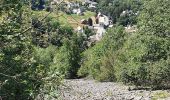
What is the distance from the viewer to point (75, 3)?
8172 millimetres

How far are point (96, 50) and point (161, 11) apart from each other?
217 feet

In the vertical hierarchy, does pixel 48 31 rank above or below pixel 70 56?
above

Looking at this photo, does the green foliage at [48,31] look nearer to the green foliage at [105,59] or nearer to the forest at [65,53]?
the forest at [65,53]

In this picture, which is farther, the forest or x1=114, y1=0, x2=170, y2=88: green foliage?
x1=114, y1=0, x2=170, y2=88: green foliage

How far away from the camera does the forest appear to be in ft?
31.8

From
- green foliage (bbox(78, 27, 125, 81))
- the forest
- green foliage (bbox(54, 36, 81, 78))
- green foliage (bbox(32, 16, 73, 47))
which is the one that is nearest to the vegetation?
the forest

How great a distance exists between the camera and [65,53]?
121m

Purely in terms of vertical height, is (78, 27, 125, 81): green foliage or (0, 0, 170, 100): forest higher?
(0, 0, 170, 100): forest

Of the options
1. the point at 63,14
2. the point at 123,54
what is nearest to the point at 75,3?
the point at 63,14

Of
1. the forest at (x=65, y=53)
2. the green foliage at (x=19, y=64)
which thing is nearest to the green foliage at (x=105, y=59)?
the forest at (x=65, y=53)

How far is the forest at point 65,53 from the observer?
969 cm

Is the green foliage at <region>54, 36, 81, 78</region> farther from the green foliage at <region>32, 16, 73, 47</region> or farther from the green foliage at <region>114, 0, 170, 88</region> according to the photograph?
the green foliage at <region>32, 16, 73, 47</region>

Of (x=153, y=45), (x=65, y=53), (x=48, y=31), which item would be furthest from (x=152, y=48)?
(x=65, y=53)

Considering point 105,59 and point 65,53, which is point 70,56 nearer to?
point 65,53
